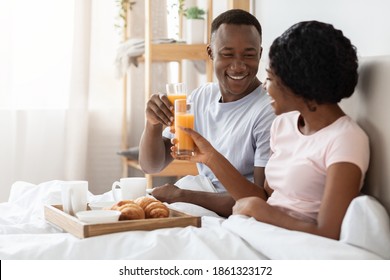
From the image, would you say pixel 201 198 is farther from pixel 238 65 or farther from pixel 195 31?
pixel 195 31

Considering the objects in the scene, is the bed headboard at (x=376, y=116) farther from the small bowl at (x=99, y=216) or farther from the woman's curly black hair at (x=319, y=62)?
the small bowl at (x=99, y=216)

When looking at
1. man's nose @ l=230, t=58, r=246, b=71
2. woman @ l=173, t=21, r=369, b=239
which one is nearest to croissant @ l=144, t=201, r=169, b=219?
woman @ l=173, t=21, r=369, b=239

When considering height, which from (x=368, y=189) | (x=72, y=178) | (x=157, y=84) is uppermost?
(x=157, y=84)

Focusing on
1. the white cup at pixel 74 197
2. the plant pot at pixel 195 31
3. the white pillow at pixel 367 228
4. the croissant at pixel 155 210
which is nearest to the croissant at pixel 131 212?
the croissant at pixel 155 210

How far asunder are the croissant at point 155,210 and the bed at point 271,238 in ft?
0.34

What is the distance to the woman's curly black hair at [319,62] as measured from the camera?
5.15ft

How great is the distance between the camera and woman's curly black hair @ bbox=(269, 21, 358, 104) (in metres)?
1.57

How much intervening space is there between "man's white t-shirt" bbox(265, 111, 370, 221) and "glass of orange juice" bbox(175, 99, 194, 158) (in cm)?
28

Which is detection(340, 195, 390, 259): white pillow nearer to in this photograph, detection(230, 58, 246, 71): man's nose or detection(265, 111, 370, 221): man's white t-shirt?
detection(265, 111, 370, 221): man's white t-shirt

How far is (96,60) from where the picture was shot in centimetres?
419

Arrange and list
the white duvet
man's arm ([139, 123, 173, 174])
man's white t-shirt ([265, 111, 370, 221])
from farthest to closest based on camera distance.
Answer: man's arm ([139, 123, 173, 174]) → man's white t-shirt ([265, 111, 370, 221]) → the white duvet

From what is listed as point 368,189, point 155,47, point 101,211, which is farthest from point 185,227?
point 155,47
